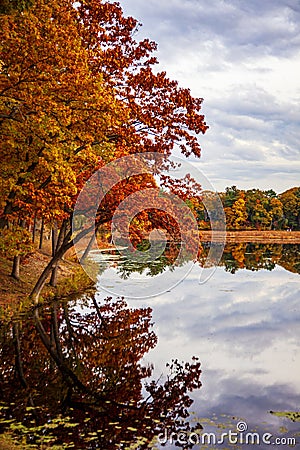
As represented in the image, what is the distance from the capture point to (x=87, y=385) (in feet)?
35.6

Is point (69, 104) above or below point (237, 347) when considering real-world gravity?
above

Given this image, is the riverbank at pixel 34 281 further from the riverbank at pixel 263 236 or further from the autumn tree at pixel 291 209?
the autumn tree at pixel 291 209

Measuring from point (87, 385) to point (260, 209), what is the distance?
3661 inches

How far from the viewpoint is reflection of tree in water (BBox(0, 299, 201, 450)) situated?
8281 mm

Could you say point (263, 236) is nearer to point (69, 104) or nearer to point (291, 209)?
point (291, 209)

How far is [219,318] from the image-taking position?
1916cm

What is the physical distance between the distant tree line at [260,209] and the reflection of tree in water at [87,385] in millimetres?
81195

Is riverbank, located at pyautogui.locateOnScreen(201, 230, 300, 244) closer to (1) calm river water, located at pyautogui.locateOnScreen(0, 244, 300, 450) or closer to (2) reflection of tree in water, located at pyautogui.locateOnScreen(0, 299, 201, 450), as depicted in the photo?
(1) calm river water, located at pyautogui.locateOnScreen(0, 244, 300, 450)

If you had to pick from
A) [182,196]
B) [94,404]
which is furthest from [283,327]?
[94,404]

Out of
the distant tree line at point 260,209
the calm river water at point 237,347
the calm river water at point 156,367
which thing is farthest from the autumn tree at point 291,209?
the calm river water at point 156,367

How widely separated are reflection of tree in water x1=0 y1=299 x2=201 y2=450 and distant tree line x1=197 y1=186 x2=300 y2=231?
81195 mm

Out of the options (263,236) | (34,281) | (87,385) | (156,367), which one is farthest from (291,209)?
(87,385)

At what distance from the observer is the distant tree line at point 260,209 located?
97688 millimetres

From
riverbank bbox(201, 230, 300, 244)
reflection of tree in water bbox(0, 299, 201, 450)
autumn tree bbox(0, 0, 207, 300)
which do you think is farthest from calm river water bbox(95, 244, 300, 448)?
riverbank bbox(201, 230, 300, 244)
